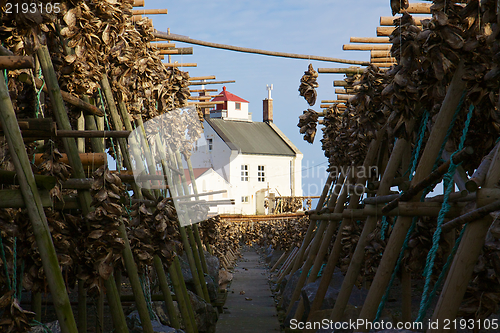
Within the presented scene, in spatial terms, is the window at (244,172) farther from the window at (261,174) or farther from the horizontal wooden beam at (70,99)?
the horizontal wooden beam at (70,99)

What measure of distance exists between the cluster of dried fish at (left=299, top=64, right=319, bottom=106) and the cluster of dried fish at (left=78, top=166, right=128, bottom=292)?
4492mm

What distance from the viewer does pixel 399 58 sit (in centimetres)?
489

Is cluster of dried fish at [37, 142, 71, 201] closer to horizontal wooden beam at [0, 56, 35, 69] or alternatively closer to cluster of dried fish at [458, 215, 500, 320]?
horizontal wooden beam at [0, 56, 35, 69]

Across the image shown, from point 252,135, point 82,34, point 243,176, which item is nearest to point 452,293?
point 82,34

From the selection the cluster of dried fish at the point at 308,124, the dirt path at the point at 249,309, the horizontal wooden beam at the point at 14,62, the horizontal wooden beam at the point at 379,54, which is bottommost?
the dirt path at the point at 249,309

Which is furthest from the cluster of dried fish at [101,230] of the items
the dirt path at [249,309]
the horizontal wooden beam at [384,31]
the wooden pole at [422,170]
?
the dirt path at [249,309]

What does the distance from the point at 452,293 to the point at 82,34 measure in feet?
12.2

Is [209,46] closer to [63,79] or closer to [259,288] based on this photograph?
[63,79]

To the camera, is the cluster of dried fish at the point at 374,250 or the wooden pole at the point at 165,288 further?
the wooden pole at the point at 165,288

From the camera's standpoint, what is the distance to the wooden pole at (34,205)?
317 centimetres

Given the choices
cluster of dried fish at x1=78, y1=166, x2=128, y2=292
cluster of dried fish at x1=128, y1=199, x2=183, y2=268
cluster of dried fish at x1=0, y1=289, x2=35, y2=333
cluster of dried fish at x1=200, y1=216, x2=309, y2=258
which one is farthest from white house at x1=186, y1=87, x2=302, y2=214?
cluster of dried fish at x1=0, y1=289, x2=35, y2=333

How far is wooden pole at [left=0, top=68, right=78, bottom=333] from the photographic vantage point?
3.17m

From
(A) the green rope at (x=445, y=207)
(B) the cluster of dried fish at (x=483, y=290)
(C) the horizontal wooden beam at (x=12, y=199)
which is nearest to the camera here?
(B) the cluster of dried fish at (x=483, y=290)

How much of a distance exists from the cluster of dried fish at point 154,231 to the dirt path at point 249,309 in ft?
17.7
